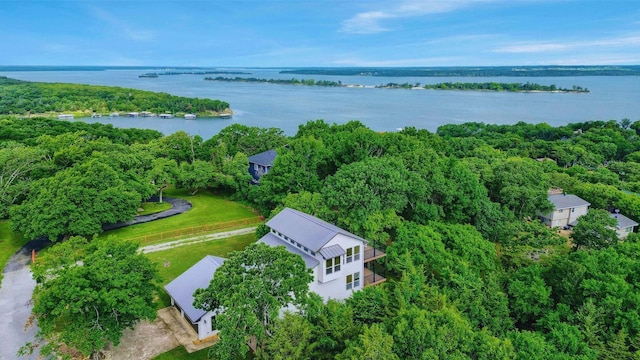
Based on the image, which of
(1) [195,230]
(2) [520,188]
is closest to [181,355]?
(1) [195,230]

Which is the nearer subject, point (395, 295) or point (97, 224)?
point (395, 295)

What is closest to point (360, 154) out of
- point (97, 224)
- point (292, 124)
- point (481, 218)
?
point (481, 218)

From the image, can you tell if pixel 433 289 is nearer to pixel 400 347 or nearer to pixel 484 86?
pixel 400 347

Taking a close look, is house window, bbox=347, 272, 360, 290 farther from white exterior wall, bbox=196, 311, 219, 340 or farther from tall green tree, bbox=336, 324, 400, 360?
tall green tree, bbox=336, 324, 400, 360

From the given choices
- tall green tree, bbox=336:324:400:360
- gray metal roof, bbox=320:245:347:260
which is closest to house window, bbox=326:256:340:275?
gray metal roof, bbox=320:245:347:260

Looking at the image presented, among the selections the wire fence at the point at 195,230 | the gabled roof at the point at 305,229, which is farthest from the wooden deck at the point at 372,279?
the wire fence at the point at 195,230

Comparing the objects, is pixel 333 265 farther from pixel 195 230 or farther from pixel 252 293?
pixel 195 230

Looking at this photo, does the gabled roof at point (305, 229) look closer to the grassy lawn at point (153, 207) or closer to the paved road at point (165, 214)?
the paved road at point (165, 214)
